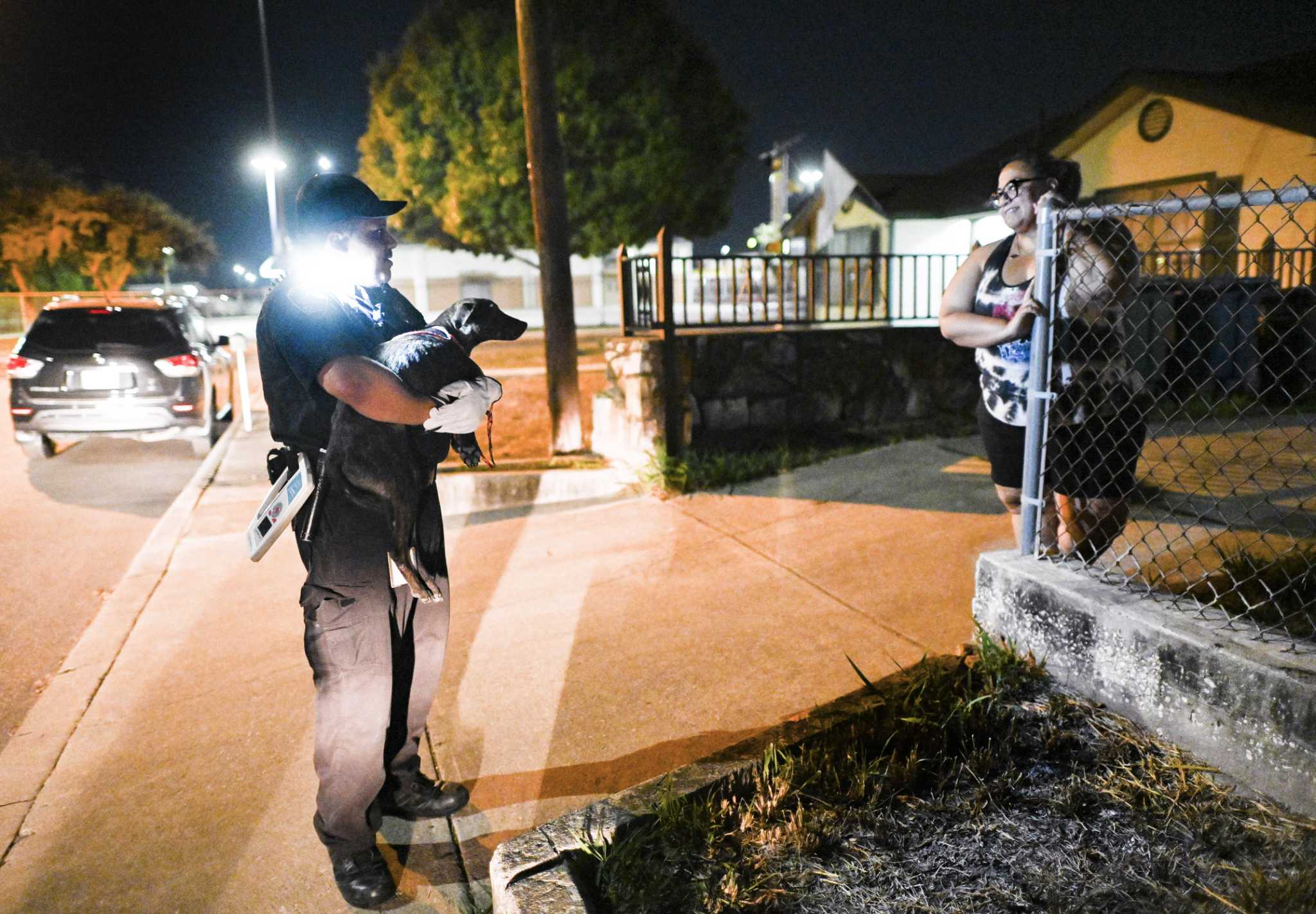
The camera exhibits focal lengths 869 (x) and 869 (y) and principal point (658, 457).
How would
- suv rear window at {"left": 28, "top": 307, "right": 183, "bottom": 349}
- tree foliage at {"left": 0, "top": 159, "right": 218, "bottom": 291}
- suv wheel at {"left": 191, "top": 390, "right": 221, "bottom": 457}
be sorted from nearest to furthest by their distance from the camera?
suv rear window at {"left": 28, "top": 307, "right": 183, "bottom": 349}
suv wheel at {"left": 191, "top": 390, "right": 221, "bottom": 457}
tree foliage at {"left": 0, "top": 159, "right": 218, "bottom": 291}

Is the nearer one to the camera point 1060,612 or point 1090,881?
point 1090,881

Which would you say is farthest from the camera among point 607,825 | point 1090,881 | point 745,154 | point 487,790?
point 745,154

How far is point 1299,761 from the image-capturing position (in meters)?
2.21

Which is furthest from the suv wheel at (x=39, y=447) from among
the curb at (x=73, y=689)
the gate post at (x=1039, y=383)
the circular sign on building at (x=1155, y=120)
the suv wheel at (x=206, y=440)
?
the circular sign on building at (x=1155, y=120)

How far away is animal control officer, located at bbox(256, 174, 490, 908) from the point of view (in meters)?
2.20

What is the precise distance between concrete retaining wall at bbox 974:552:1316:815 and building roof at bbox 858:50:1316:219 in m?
6.71

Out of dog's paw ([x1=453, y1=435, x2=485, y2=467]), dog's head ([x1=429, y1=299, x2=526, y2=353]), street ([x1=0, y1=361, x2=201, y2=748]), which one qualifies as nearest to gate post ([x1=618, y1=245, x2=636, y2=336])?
street ([x1=0, y1=361, x2=201, y2=748])

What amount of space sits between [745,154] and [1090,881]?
23466mm

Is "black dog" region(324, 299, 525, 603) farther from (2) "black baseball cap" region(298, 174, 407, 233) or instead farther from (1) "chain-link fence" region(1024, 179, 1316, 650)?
(1) "chain-link fence" region(1024, 179, 1316, 650)

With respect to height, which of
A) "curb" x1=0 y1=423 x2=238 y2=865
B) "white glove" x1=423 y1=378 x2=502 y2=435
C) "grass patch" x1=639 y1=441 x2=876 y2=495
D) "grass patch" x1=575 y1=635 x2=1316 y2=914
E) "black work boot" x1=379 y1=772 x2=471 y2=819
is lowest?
"curb" x1=0 y1=423 x2=238 y2=865

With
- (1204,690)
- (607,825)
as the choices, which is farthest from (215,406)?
(1204,690)

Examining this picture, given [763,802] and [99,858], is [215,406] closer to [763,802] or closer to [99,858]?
[99,858]

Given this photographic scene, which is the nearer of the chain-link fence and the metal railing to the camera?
the chain-link fence

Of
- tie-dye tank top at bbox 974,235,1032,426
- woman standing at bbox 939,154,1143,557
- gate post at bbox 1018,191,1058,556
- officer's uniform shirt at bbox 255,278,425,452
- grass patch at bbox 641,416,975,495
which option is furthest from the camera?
grass patch at bbox 641,416,975,495
